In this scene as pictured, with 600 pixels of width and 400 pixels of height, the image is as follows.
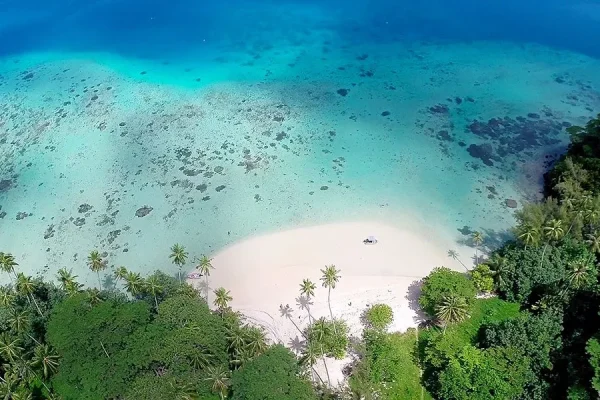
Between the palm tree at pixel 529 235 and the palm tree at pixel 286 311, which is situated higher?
the palm tree at pixel 529 235

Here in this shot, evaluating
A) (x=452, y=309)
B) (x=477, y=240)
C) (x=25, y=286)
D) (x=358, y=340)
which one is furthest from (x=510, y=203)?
(x=25, y=286)

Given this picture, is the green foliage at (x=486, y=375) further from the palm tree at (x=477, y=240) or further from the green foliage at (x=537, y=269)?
the palm tree at (x=477, y=240)

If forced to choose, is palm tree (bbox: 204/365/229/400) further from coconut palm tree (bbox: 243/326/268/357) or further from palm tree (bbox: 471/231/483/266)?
palm tree (bbox: 471/231/483/266)

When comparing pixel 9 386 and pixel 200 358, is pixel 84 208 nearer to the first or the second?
pixel 9 386

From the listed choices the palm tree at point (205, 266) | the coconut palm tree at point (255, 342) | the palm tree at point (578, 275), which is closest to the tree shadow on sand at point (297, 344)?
the coconut palm tree at point (255, 342)

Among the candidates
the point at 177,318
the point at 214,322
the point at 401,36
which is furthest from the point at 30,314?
the point at 401,36

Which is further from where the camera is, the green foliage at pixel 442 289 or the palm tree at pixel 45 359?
the green foliage at pixel 442 289

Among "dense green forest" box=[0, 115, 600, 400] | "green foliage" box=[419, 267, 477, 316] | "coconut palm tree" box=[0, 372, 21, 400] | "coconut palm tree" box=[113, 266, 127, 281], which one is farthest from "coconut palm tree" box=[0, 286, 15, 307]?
"green foliage" box=[419, 267, 477, 316]
